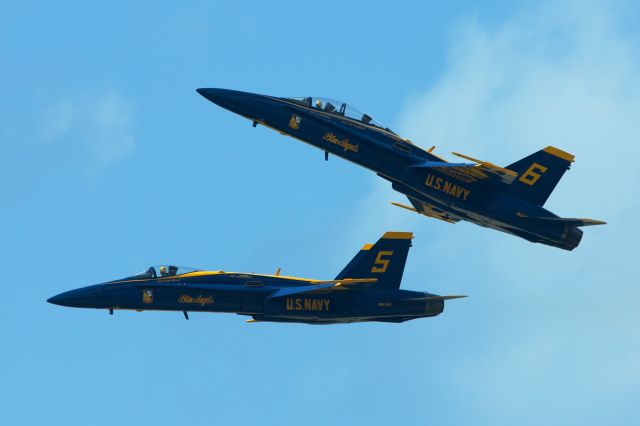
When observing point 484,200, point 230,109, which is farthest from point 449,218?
point 230,109

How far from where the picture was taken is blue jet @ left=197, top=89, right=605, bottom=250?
10812 centimetres

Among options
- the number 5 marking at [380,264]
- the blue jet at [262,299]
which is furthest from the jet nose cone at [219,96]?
the number 5 marking at [380,264]

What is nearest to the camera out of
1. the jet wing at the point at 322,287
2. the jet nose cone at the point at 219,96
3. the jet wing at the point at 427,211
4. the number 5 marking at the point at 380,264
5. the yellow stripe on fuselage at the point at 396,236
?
the jet wing at the point at 322,287

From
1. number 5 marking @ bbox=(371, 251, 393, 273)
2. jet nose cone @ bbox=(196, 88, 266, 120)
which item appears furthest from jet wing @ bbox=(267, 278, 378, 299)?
jet nose cone @ bbox=(196, 88, 266, 120)

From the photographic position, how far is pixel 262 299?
4240 inches

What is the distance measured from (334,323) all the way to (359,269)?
2.61 m

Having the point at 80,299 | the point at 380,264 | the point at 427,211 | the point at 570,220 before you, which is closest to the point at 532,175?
the point at 570,220

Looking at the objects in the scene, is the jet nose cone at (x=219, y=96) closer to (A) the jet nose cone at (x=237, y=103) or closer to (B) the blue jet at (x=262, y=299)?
(A) the jet nose cone at (x=237, y=103)

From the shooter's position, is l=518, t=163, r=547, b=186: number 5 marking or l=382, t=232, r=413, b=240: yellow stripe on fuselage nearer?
l=518, t=163, r=547, b=186: number 5 marking

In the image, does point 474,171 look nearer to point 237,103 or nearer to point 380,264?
point 380,264

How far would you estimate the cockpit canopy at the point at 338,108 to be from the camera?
109 metres

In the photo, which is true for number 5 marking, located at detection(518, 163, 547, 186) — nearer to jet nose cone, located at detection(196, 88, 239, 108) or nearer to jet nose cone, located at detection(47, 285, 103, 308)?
A: jet nose cone, located at detection(196, 88, 239, 108)

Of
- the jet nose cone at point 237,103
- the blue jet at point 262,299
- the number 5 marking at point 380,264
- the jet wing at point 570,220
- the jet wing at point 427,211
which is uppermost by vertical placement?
the jet nose cone at point 237,103

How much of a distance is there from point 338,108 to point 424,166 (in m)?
4.32
